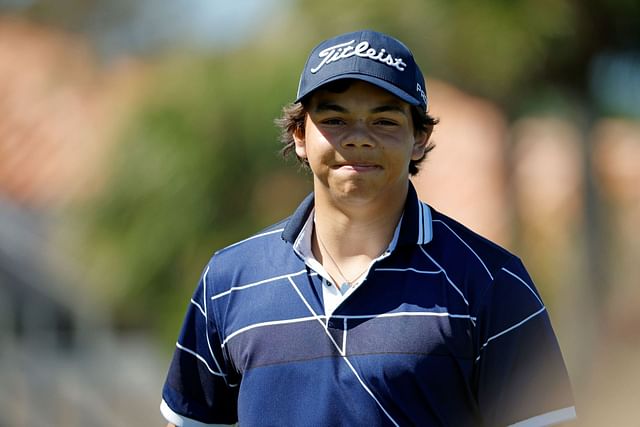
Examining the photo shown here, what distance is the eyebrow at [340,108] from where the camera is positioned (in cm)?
283

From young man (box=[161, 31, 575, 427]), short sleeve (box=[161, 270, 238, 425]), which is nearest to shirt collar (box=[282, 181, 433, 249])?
young man (box=[161, 31, 575, 427])

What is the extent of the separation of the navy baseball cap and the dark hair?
38 mm

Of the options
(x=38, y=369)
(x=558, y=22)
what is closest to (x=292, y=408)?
(x=558, y=22)

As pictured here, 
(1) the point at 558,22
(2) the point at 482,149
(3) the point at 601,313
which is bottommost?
(3) the point at 601,313

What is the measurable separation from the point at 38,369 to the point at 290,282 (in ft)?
30.1

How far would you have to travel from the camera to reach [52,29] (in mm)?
14602

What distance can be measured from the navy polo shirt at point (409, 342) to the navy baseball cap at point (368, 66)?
11.4 inches

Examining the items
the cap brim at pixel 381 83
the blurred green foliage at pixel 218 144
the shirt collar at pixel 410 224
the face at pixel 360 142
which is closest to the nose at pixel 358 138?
the face at pixel 360 142

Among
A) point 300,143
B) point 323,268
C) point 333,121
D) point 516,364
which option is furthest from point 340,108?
point 516,364

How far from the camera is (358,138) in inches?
110

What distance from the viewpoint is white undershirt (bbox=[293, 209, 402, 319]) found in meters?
2.81

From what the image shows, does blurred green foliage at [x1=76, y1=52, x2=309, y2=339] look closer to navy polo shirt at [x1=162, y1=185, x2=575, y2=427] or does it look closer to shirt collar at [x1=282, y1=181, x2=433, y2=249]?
shirt collar at [x1=282, y1=181, x2=433, y2=249]

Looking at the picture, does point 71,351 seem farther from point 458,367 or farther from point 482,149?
point 458,367

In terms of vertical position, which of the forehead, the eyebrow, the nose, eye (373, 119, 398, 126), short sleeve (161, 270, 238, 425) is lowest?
short sleeve (161, 270, 238, 425)
